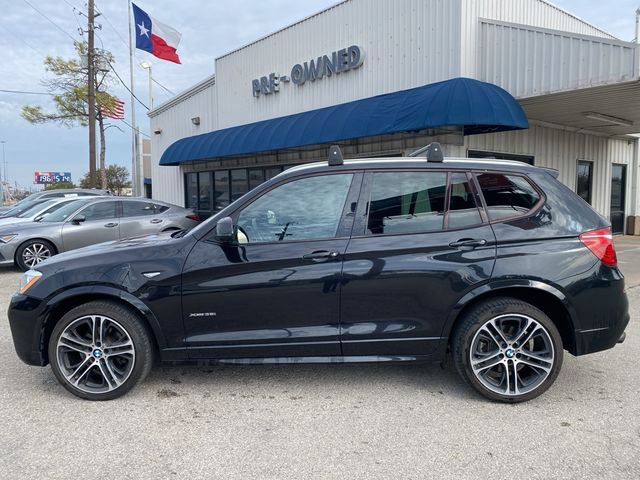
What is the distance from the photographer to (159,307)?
3609 millimetres

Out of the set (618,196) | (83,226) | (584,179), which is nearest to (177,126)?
(83,226)

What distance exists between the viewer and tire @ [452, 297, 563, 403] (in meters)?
3.57

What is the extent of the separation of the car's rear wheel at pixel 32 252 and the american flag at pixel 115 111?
72.7 feet

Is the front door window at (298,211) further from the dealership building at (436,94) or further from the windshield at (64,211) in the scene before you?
the windshield at (64,211)

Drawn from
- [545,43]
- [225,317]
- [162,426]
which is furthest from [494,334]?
[545,43]

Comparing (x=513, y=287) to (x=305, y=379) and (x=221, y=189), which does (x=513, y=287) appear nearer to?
(x=305, y=379)

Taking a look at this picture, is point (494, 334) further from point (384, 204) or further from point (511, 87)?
point (511, 87)

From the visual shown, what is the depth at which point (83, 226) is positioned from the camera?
9.66 metres

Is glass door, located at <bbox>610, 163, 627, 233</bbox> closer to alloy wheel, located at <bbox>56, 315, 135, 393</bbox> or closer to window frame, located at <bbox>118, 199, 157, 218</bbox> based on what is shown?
window frame, located at <bbox>118, 199, 157, 218</bbox>

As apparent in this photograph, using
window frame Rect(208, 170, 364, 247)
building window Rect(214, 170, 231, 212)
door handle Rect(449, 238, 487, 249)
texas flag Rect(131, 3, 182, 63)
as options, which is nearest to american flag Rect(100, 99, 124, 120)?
texas flag Rect(131, 3, 182, 63)

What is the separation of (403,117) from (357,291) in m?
6.25

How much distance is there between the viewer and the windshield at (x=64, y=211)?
384 inches

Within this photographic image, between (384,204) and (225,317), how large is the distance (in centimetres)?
144

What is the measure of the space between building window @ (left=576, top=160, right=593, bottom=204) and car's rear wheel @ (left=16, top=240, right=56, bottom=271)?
508 inches
